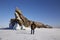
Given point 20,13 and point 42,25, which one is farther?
point 42,25

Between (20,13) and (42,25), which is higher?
(20,13)

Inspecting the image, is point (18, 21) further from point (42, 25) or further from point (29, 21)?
point (42, 25)

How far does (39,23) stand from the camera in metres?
42.0

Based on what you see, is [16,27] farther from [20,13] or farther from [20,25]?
[20,13]

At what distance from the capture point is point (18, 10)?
3312 centimetres

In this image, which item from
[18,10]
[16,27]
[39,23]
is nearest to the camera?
[16,27]

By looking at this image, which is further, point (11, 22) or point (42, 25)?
point (42, 25)

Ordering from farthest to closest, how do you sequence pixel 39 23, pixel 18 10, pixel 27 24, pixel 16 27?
pixel 39 23
pixel 27 24
pixel 18 10
pixel 16 27

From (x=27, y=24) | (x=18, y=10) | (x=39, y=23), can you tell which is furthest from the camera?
(x=39, y=23)

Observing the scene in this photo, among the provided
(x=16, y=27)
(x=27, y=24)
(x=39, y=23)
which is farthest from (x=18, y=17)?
(x=39, y=23)

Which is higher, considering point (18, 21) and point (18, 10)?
point (18, 10)

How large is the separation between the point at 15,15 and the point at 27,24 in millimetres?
5934

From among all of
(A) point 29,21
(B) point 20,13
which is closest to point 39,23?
(A) point 29,21

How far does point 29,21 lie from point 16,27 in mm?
8375
